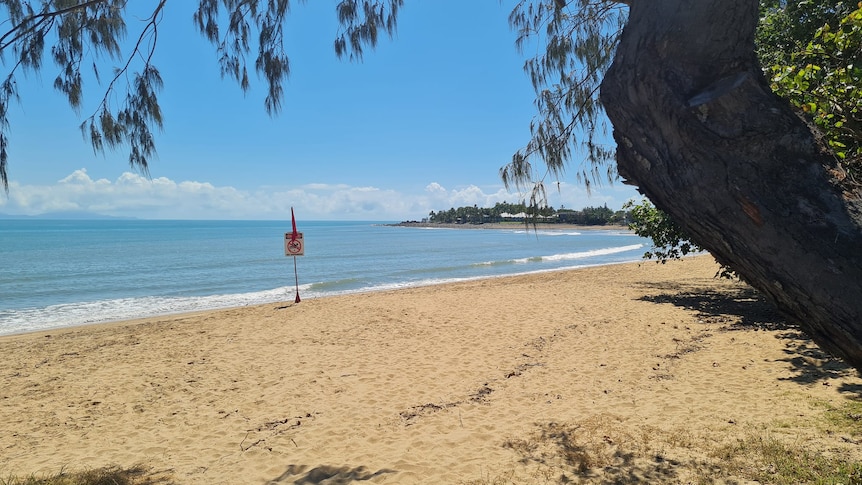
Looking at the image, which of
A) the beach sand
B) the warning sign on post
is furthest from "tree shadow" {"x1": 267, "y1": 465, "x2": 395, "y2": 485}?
the warning sign on post

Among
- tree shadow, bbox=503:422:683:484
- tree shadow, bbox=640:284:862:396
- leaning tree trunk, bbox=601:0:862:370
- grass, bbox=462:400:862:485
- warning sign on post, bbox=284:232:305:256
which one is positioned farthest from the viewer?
warning sign on post, bbox=284:232:305:256

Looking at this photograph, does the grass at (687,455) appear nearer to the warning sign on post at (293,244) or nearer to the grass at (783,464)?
the grass at (783,464)

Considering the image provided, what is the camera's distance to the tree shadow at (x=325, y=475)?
3.80m

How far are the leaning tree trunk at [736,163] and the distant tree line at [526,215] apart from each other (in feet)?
3.35

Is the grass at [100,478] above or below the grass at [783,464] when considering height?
below

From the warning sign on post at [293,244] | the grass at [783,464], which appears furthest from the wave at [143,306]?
the grass at [783,464]

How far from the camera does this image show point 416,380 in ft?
21.1

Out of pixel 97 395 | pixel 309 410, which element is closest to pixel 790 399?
pixel 309 410

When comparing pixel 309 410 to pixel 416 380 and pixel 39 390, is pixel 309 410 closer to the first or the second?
pixel 416 380

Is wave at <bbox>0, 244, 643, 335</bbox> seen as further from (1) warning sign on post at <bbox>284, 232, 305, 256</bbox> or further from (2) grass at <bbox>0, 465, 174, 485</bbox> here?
(2) grass at <bbox>0, 465, 174, 485</bbox>

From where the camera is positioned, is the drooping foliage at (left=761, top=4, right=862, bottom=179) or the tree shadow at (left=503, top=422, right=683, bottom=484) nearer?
the drooping foliage at (left=761, top=4, right=862, bottom=179)

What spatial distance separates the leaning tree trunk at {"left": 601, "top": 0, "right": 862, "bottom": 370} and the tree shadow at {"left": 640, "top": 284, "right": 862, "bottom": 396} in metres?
1.22

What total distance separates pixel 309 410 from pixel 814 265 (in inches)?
199

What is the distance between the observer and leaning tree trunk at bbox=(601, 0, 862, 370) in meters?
1.42
